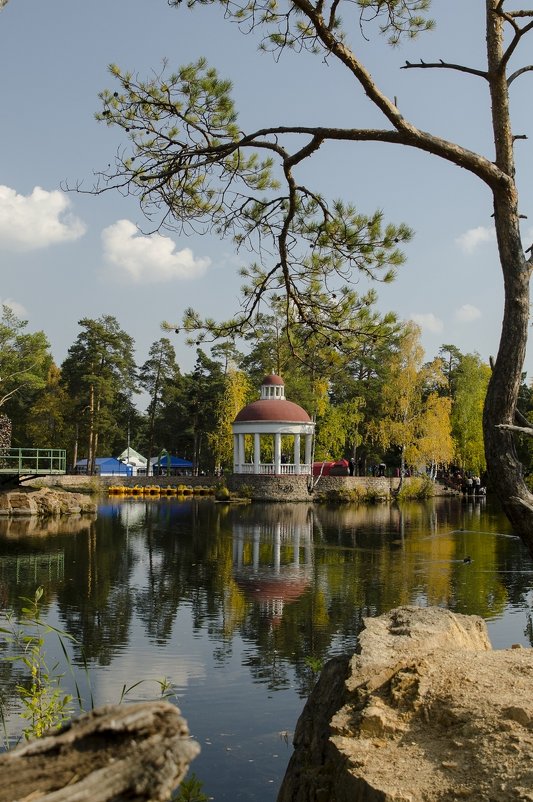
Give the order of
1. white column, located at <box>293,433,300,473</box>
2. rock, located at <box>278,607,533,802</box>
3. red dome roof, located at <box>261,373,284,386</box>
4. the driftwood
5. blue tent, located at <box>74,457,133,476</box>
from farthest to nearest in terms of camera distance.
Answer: blue tent, located at <box>74,457,133,476</box>
red dome roof, located at <box>261,373,284,386</box>
white column, located at <box>293,433,300,473</box>
rock, located at <box>278,607,533,802</box>
the driftwood

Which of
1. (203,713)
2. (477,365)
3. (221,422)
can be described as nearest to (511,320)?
(203,713)

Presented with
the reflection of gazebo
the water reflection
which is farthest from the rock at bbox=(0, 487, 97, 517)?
the reflection of gazebo

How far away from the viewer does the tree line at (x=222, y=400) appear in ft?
140

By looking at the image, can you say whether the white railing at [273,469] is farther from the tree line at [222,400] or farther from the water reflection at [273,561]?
the water reflection at [273,561]

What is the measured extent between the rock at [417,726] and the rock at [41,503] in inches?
1016

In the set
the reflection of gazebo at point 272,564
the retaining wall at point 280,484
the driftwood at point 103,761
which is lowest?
the reflection of gazebo at point 272,564

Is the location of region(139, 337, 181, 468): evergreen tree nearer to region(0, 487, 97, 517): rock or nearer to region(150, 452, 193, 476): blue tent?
region(150, 452, 193, 476): blue tent

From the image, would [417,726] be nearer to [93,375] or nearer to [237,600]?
[237,600]

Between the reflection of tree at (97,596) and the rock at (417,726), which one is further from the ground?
the rock at (417,726)

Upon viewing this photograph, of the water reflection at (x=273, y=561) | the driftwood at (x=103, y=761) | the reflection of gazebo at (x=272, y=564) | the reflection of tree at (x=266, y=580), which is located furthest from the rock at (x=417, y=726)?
the reflection of gazebo at (x=272, y=564)

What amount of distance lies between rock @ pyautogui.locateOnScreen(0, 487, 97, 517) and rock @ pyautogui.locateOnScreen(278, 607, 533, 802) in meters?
25.8

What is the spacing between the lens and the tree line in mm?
42562

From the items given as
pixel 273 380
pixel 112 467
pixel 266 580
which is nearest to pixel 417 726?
pixel 266 580

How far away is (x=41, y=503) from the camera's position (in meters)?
29.8
